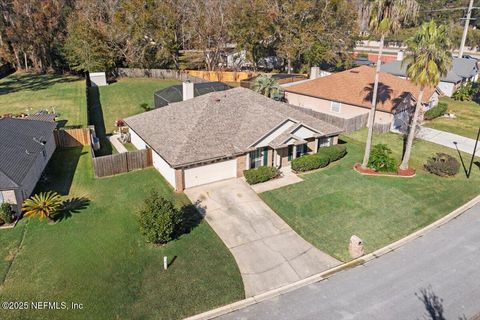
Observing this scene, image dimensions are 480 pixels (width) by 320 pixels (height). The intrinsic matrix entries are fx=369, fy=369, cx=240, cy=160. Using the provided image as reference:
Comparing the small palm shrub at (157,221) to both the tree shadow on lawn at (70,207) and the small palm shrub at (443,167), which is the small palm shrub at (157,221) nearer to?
the tree shadow on lawn at (70,207)

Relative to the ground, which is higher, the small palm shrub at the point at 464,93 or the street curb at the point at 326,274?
the small palm shrub at the point at 464,93

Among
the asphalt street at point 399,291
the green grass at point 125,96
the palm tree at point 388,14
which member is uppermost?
the palm tree at point 388,14

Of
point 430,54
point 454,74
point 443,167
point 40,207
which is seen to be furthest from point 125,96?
point 454,74

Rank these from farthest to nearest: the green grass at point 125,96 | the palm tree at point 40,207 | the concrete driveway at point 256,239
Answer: the green grass at point 125,96 < the palm tree at point 40,207 < the concrete driveway at point 256,239

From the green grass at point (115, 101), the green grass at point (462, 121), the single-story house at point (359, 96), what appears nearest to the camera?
the single-story house at point (359, 96)

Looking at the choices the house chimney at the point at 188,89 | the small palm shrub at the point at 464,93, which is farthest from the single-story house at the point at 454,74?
the house chimney at the point at 188,89

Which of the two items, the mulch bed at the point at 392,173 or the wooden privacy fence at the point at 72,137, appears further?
the wooden privacy fence at the point at 72,137

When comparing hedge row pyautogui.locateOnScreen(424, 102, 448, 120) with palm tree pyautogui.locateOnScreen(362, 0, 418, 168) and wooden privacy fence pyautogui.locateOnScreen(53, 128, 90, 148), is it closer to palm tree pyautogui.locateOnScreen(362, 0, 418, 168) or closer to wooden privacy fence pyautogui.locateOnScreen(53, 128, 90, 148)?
palm tree pyautogui.locateOnScreen(362, 0, 418, 168)
